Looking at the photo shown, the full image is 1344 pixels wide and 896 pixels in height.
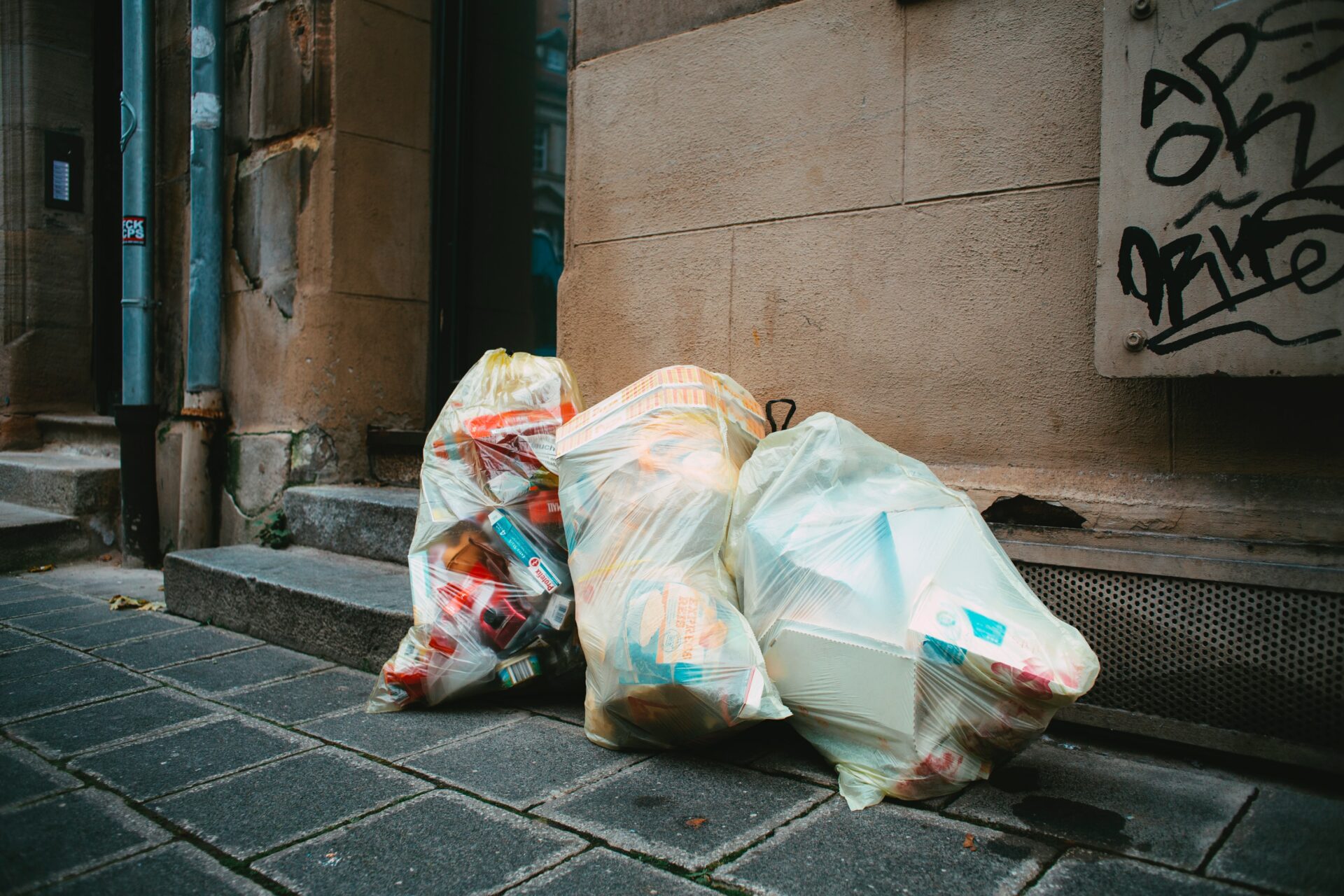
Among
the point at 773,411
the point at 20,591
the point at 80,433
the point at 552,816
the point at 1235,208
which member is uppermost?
the point at 1235,208

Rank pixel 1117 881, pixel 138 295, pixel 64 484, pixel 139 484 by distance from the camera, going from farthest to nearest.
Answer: pixel 64 484, pixel 138 295, pixel 139 484, pixel 1117 881

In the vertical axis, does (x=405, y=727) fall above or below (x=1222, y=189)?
below

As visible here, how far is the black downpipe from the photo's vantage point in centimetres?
447

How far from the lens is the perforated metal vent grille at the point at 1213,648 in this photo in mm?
1837

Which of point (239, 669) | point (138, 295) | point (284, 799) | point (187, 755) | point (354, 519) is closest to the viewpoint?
point (284, 799)

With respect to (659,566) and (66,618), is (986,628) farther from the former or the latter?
(66,618)

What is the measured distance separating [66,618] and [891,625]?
320cm

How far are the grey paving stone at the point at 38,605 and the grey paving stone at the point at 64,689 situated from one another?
928 mm

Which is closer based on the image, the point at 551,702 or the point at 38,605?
the point at 551,702

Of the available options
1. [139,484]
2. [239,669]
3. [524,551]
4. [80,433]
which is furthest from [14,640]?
[80,433]

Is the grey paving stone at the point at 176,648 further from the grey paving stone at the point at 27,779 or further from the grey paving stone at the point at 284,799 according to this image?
the grey paving stone at the point at 284,799

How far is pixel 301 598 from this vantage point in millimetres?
2996

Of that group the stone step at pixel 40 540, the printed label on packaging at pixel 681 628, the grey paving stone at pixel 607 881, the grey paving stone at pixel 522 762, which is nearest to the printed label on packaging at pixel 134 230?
the stone step at pixel 40 540

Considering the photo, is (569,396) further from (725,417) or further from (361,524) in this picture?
(361,524)
